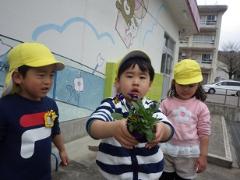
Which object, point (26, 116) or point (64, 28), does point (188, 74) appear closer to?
point (26, 116)

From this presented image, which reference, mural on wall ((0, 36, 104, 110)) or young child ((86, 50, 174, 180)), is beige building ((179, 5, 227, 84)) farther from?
young child ((86, 50, 174, 180))

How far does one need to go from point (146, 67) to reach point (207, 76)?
39238 mm

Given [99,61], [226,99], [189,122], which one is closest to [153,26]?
[99,61]

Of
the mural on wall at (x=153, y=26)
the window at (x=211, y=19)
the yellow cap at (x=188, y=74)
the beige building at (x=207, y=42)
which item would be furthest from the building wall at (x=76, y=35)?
the window at (x=211, y=19)

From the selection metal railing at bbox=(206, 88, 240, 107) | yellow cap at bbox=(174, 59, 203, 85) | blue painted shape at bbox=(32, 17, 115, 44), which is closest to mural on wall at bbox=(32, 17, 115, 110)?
blue painted shape at bbox=(32, 17, 115, 44)

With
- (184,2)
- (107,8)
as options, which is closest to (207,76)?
(184,2)

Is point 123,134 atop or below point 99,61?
below

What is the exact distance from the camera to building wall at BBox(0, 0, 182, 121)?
3080 mm

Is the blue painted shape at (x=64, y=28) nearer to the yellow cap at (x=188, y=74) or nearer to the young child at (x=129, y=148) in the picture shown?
the yellow cap at (x=188, y=74)

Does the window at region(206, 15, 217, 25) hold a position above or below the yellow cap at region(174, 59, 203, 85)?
above

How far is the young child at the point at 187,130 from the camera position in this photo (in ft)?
7.34

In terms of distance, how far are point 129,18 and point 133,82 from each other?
5062 millimetres

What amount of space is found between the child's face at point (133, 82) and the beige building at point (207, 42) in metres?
36.4

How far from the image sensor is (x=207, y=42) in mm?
38094
